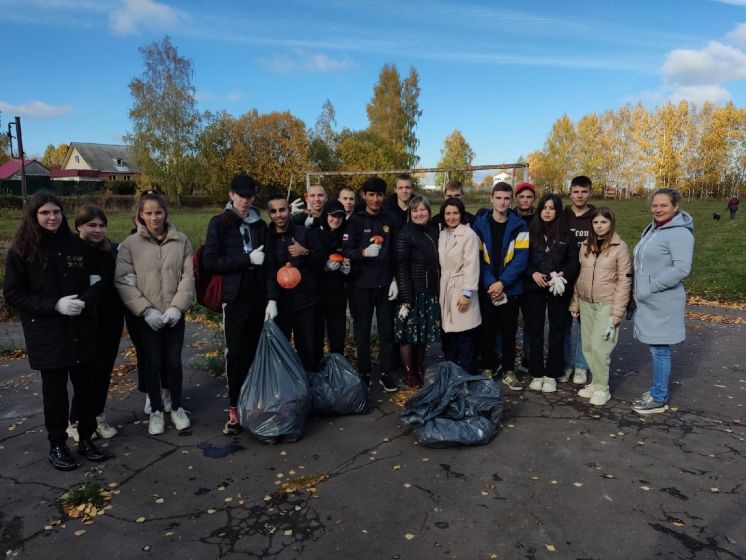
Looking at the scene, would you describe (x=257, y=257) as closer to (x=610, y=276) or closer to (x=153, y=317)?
(x=153, y=317)

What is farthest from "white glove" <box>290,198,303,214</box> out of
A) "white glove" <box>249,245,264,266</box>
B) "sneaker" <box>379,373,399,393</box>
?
"sneaker" <box>379,373,399,393</box>

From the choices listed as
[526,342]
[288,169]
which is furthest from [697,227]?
[288,169]

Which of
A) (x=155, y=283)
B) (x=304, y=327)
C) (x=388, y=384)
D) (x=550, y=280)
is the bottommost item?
(x=388, y=384)

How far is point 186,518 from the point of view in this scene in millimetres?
2957

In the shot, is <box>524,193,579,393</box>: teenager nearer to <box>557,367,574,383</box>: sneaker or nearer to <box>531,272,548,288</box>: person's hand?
<box>531,272,548,288</box>: person's hand

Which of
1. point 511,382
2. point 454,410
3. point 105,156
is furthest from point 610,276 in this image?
point 105,156

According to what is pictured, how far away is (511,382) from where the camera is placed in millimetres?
4965

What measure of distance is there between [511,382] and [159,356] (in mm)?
3217

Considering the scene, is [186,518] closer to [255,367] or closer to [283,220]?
[255,367]

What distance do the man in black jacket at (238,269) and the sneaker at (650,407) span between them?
→ 3295 millimetres

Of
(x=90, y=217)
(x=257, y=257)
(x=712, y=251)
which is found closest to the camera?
(x=90, y=217)

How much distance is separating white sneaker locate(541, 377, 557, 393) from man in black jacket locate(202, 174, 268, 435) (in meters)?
2.71

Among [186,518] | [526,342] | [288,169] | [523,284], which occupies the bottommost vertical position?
[186,518]

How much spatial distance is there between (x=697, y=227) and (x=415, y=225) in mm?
26322
